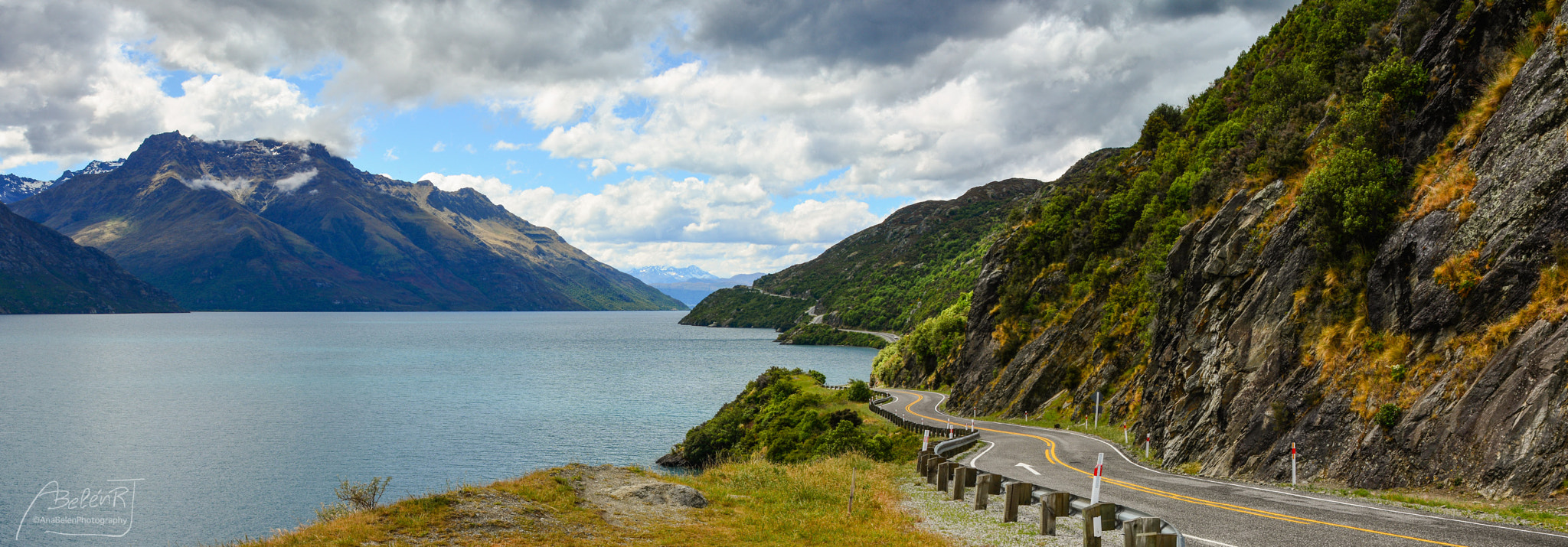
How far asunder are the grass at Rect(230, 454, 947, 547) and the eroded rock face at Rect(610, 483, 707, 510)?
0.50 m

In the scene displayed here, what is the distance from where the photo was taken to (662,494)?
1770 cm

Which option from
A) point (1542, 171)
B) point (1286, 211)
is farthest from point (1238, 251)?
point (1542, 171)

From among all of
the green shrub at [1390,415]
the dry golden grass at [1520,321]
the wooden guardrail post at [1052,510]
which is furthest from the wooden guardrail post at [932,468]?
the dry golden grass at [1520,321]

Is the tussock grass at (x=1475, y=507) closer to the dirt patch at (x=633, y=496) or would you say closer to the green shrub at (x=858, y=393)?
the dirt patch at (x=633, y=496)

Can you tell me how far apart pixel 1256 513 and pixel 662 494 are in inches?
492

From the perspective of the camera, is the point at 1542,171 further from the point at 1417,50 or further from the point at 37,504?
the point at 37,504

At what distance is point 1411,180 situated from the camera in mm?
21438

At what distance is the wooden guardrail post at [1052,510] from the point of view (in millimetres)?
13289

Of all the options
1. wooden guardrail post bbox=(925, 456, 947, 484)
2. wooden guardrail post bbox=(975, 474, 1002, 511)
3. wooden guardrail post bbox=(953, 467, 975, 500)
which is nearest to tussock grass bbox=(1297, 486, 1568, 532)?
wooden guardrail post bbox=(975, 474, 1002, 511)

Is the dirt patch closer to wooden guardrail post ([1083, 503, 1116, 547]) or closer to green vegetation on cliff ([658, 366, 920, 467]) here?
wooden guardrail post ([1083, 503, 1116, 547])

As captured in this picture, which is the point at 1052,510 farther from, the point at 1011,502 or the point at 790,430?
the point at 790,430

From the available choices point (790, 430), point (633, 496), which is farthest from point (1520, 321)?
point (790, 430)

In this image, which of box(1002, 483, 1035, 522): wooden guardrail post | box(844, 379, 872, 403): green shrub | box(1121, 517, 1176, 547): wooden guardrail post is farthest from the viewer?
box(844, 379, 872, 403): green shrub

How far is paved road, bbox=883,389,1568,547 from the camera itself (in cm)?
1120
